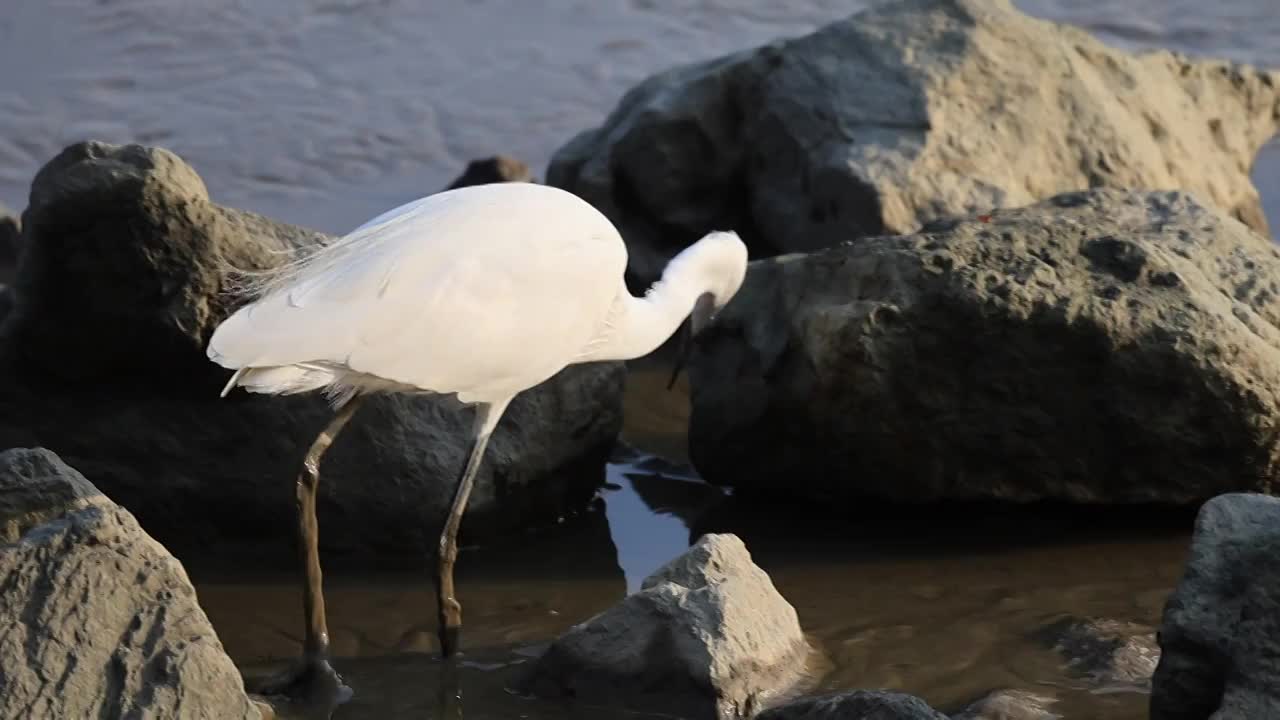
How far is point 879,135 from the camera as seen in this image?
330 inches

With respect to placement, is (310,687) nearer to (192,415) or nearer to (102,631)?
(102,631)

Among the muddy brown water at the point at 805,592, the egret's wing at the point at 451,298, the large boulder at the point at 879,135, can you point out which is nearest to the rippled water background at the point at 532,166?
the muddy brown water at the point at 805,592

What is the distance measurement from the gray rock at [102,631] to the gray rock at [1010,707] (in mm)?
1825

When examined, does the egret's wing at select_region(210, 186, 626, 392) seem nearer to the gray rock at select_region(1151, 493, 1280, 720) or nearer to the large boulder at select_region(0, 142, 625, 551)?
the large boulder at select_region(0, 142, 625, 551)

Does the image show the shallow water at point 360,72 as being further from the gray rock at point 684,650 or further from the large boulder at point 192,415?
the gray rock at point 684,650

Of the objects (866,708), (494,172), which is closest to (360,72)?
(494,172)

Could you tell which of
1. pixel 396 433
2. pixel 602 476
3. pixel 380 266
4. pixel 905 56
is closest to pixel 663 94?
pixel 905 56

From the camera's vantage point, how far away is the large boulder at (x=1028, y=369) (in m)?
6.19

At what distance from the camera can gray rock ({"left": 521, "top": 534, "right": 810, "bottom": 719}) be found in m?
5.07

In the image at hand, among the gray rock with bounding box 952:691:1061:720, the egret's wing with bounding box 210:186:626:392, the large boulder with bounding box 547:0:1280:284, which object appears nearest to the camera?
the gray rock with bounding box 952:691:1061:720

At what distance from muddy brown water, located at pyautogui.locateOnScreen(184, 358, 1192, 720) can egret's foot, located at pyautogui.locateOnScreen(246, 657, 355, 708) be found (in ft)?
0.17

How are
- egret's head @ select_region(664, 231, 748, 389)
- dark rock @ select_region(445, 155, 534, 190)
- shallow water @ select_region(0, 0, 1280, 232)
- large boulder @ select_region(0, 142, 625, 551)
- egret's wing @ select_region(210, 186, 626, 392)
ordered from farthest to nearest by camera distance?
1. shallow water @ select_region(0, 0, 1280, 232)
2. dark rock @ select_region(445, 155, 534, 190)
3. egret's head @ select_region(664, 231, 748, 389)
4. large boulder @ select_region(0, 142, 625, 551)
5. egret's wing @ select_region(210, 186, 626, 392)

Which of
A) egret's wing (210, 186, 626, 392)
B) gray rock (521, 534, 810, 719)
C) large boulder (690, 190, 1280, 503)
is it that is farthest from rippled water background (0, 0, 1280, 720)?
egret's wing (210, 186, 626, 392)

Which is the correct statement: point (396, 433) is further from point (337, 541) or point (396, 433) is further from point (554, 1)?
point (554, 1)
